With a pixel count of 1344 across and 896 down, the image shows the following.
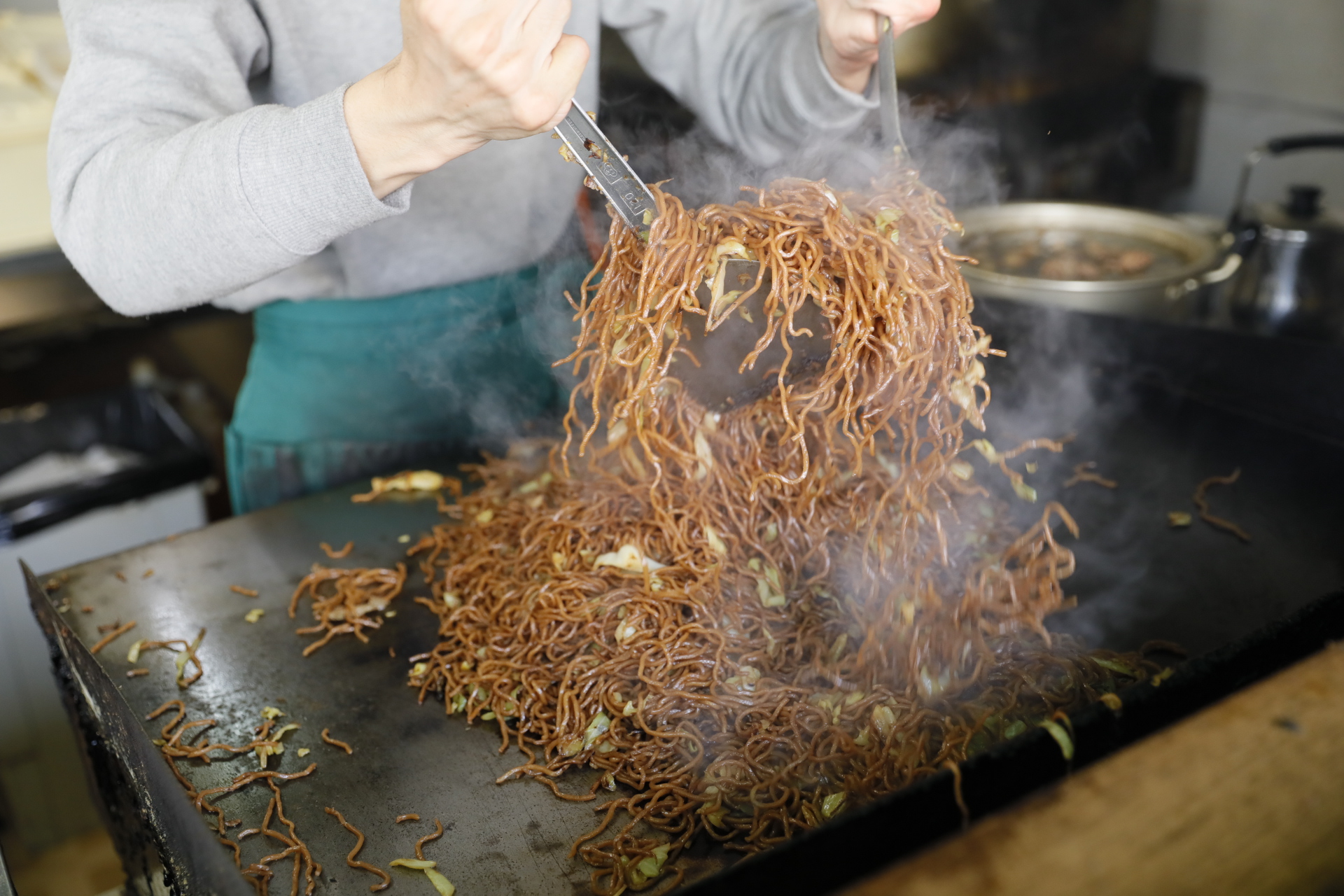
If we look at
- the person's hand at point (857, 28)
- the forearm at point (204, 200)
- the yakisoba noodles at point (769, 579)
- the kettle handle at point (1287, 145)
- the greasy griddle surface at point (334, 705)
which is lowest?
the greasy griddle surface at point (334, 705)

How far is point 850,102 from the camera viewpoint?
7.06 ft

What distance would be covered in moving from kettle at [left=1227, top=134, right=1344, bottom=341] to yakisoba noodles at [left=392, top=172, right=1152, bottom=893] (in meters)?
1.32

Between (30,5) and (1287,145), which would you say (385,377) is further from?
(30,5)

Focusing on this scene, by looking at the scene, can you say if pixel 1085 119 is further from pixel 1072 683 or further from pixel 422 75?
pixel 422 75

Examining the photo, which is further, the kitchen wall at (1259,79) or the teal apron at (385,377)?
the kitchen wall at (1259,79)

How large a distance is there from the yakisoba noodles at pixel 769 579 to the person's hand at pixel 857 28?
1.13 feet

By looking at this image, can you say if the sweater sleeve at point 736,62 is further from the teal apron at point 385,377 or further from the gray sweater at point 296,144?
the teal apron at point 385,377

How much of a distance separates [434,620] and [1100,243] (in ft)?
7.85

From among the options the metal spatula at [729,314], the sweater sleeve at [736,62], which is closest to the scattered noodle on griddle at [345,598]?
the metal spatula at [729,314]

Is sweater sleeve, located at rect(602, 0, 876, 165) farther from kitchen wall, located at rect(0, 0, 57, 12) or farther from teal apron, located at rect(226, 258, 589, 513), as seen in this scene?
kitchen wall, located at rect(0, 0, 57, 12)

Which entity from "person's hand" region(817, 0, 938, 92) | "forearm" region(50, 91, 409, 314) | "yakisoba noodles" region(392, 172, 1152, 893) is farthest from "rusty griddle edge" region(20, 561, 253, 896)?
"person's hand" region(817, 0, 938, 92)

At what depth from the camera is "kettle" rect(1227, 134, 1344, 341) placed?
105 inches

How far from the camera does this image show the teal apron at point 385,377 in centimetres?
230

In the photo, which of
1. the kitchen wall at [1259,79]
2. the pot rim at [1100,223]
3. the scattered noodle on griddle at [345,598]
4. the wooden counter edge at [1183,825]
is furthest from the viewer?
the kitchen wall at [1259,79]
